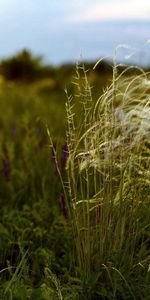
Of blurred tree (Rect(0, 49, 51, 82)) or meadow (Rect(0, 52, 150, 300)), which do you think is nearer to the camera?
meadow (Rect(0, 52, 150, 300))

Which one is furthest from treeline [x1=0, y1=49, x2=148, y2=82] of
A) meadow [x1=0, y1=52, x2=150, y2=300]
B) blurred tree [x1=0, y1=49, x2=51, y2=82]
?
meadow [x1=0, y1=52, x2=150, y2=300]

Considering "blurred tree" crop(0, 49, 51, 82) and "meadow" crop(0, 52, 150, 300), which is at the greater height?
"meadow" crop(0, 52, 150, 300)

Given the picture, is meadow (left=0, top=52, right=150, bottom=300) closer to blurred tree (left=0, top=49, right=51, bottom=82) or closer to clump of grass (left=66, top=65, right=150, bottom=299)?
clump of grass (left=66, top=65, right=150, bottom=299)

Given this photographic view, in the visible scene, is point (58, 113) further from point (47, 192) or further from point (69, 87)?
point (69, 87)

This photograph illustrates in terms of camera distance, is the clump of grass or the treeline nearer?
the clump of grass

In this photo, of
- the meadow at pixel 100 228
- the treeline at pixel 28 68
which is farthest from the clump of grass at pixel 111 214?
the treeline at pixel 28 68

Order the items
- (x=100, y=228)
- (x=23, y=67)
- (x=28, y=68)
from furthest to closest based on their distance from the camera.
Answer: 1. (x=28, y=68)
2. (x=23, y=67)
3. (x=100, y=228)

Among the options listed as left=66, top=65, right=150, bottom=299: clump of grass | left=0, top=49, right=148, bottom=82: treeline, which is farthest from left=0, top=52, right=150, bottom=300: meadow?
left=0, top=49, right=148, bottom=82: treeline

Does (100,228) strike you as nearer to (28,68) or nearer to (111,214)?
(111,214)

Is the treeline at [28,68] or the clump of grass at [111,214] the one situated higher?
the clump of grass at [111,214]

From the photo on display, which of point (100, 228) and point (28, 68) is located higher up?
point (100, 228)

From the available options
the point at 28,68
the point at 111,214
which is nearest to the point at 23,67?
the point at 28,68

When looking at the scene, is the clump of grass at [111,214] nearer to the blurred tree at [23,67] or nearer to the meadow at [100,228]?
the meadow at [100,228]

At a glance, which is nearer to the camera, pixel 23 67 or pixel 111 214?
pixel 111 214
